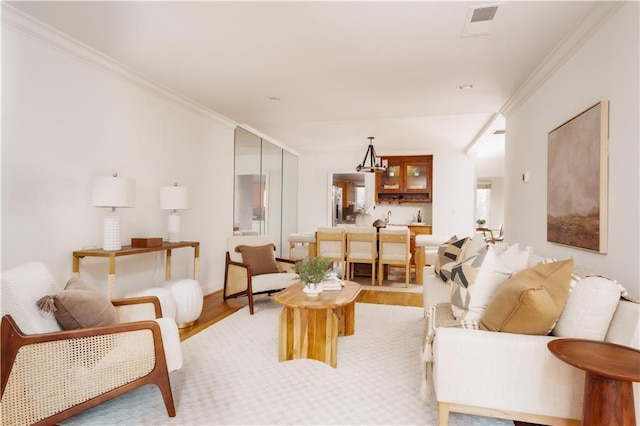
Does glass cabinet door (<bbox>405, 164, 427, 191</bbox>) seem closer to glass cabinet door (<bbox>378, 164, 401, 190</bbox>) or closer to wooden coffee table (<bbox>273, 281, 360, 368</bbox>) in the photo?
glass cabinet door (<bbox>378, 164, 401, 190</bbox>)

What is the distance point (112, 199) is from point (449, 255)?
10.5 ft

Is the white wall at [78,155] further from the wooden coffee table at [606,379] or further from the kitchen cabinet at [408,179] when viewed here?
the kitchen cabinet at [408,179]

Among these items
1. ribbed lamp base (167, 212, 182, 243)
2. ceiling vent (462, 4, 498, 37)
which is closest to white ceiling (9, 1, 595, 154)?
ceiling vent (462, 4, 498, 37)

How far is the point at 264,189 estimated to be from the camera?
683 cm

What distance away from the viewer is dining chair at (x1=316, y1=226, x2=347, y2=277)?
5.85 m

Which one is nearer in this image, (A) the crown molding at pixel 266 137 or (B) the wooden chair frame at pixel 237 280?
(B) the wooden chair frame at pixel 237 280

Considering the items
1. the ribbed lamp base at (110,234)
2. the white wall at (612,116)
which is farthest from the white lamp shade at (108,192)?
the white wall at (612,116)

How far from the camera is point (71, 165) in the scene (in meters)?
2.99

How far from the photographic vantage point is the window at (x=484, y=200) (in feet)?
38.1

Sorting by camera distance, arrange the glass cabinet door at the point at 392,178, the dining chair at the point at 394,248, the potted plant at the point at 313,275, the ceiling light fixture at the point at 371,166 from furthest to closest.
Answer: the glass cabinet door at the point at 392,178 → the ceiling light fixture at the point at 371,166 → the dining chair at the point at 394,248 → the potted plant at the point at 313,275

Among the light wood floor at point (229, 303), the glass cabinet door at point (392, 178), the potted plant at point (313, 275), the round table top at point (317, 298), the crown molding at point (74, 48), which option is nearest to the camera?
the crown molding at point (74, 48)

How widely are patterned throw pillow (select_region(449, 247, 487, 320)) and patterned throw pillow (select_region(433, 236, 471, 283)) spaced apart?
1.14 m

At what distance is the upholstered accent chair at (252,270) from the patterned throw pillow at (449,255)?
160 centimetres

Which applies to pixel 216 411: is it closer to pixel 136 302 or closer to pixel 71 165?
pixel 136 302
